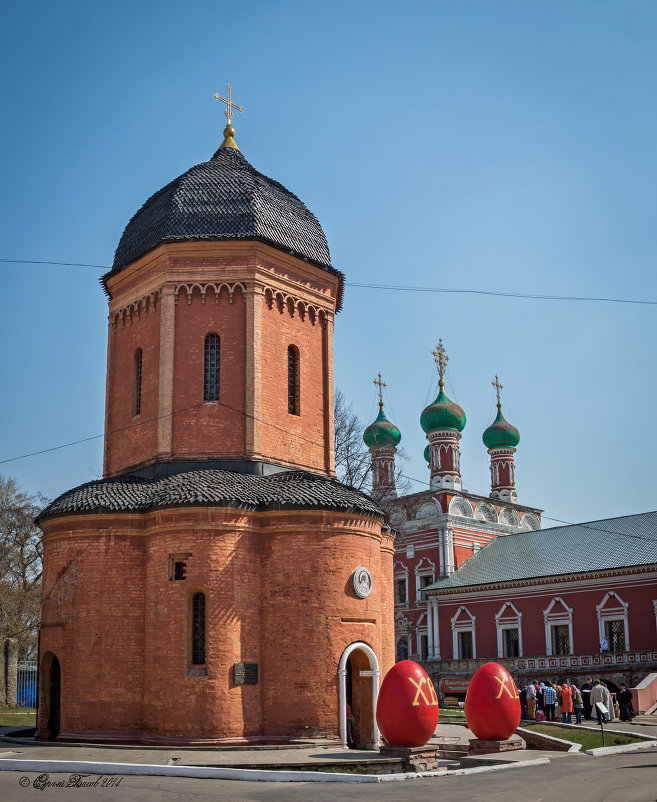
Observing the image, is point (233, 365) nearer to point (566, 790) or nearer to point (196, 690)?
point (196, 690)

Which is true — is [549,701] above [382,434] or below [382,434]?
below

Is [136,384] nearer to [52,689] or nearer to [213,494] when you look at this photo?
[213,494]

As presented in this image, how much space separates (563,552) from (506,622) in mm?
3739

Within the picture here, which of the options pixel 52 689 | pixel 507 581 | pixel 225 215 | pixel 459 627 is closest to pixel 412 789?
pixel 52 689

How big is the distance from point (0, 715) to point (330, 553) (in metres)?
12.0

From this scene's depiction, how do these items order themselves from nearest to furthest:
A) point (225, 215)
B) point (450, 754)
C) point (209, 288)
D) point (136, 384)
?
point (450, 754), point (209, 288), point (225, 215), point (136, 384)

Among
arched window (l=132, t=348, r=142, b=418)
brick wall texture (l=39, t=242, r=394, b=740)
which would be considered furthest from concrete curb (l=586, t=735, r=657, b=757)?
arched window (l=132, t=348, r=142, b=418)

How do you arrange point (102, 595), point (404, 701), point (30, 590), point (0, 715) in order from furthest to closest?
point (30, 590) → point (0, 715) → point (102, 595) → point (404, 701)

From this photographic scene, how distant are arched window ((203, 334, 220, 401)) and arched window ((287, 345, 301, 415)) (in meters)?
1.68

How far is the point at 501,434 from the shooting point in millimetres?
49812

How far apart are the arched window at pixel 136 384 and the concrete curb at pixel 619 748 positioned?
11579mm

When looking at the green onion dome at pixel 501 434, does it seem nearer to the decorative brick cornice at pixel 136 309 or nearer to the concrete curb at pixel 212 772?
the decorative brick cornice at pixel 136 309

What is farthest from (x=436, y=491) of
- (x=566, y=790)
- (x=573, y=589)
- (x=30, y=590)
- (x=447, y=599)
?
(x=566, y=790)

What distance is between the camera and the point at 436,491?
142 ft
